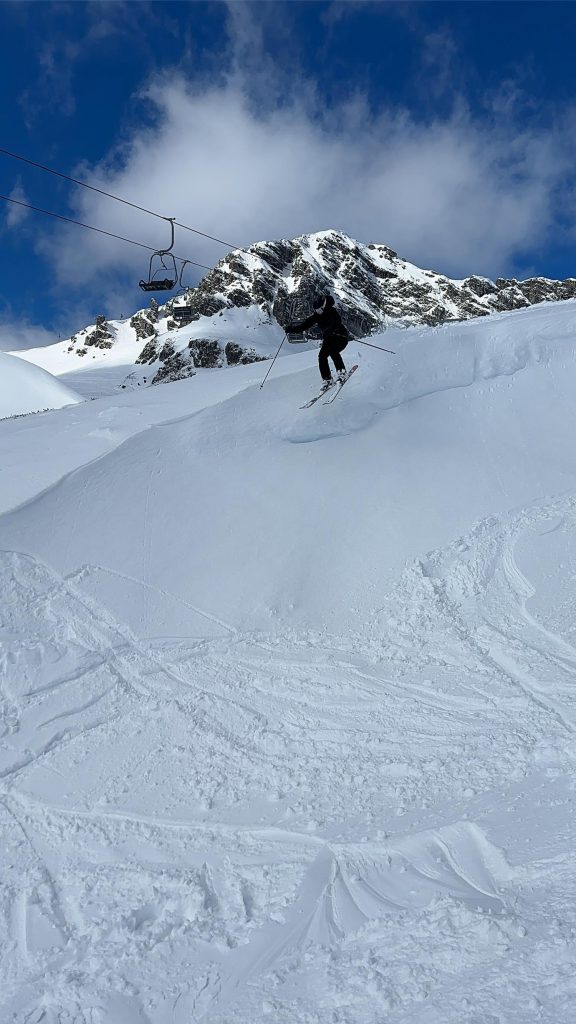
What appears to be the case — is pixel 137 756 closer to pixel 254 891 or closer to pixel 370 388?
pixel 254 891

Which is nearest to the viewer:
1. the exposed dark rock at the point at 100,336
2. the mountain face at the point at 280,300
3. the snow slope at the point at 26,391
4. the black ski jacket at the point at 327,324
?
the black ski jacket at the point at 327,324

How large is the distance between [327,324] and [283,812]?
950 centimetres

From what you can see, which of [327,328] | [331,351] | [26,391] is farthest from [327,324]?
[26,391]

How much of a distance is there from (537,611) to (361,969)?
5.10 meters

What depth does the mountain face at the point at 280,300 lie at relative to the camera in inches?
4626

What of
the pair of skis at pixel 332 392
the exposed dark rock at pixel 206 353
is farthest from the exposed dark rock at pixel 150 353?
the pair of skis at pixel 332 392

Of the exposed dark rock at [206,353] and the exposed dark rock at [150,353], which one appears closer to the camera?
the exposed dark rock at [206,353]

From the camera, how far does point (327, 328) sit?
1191 cm

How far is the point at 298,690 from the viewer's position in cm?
660

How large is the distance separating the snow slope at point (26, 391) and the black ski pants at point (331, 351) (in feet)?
66.9

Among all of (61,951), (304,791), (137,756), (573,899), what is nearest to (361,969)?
(573,899)

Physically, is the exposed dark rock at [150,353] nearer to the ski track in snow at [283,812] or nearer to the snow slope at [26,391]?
the snow slope at [26,391]

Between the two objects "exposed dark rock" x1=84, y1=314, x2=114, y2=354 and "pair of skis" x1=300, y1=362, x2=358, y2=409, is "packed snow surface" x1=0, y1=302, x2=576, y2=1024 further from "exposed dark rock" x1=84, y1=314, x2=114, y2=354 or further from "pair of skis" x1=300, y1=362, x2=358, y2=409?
"exposed dark rock" x1=84, y1=314, x2=114, y2=354

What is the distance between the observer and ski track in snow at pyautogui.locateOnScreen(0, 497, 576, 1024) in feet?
11.1
